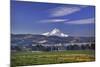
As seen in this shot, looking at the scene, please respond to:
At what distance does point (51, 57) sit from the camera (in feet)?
11.0

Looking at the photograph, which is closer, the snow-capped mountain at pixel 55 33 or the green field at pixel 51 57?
the green field at pixel 51 57

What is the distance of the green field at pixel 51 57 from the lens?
3.20 meters

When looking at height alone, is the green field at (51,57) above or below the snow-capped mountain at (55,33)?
below

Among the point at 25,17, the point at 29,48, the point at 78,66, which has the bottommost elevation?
the point at 78,66

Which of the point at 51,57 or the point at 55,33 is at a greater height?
the point at 55,33

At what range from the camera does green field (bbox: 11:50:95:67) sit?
3.20 metres

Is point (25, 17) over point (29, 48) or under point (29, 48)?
over

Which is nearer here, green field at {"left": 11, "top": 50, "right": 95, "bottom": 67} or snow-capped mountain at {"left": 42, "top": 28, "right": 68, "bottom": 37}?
green field at {"left": 11, "top": 50, "right": 95, "bottom": 67}

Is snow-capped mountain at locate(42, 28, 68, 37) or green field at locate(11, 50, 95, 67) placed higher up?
snow-capped mountain at locate(42, 28, 68, 37)
